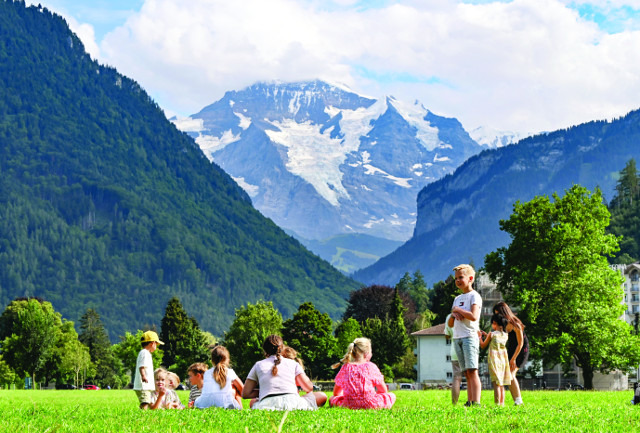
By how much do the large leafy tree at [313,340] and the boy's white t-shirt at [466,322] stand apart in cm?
7468

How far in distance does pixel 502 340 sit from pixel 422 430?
801 centimetres

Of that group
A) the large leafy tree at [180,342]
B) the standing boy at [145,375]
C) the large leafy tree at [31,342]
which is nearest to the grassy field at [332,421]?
the standing boy at [145,375]

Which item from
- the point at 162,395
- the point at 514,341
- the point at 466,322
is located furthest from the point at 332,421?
the point at 514,341

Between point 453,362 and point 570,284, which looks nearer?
point 453,362

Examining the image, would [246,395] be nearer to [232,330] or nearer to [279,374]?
[279,374]

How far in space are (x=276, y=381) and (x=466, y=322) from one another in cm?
507

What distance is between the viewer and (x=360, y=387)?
1598cm

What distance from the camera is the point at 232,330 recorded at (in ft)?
330

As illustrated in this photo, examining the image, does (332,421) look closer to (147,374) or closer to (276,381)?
(276,381)

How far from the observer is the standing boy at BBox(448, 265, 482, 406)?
18031 millimetres

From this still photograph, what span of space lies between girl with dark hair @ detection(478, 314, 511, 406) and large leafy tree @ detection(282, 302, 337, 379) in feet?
241

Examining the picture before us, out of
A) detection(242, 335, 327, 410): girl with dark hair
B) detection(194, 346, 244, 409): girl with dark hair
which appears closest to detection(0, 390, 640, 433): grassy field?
detection(242, 335, 327, 410): girl with dark hair

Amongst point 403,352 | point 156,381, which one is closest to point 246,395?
point 156,381

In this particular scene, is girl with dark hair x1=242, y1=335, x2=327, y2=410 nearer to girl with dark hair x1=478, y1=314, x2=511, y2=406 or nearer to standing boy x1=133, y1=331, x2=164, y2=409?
standing boy x1=133, y1=331, x2=164, y2=409
